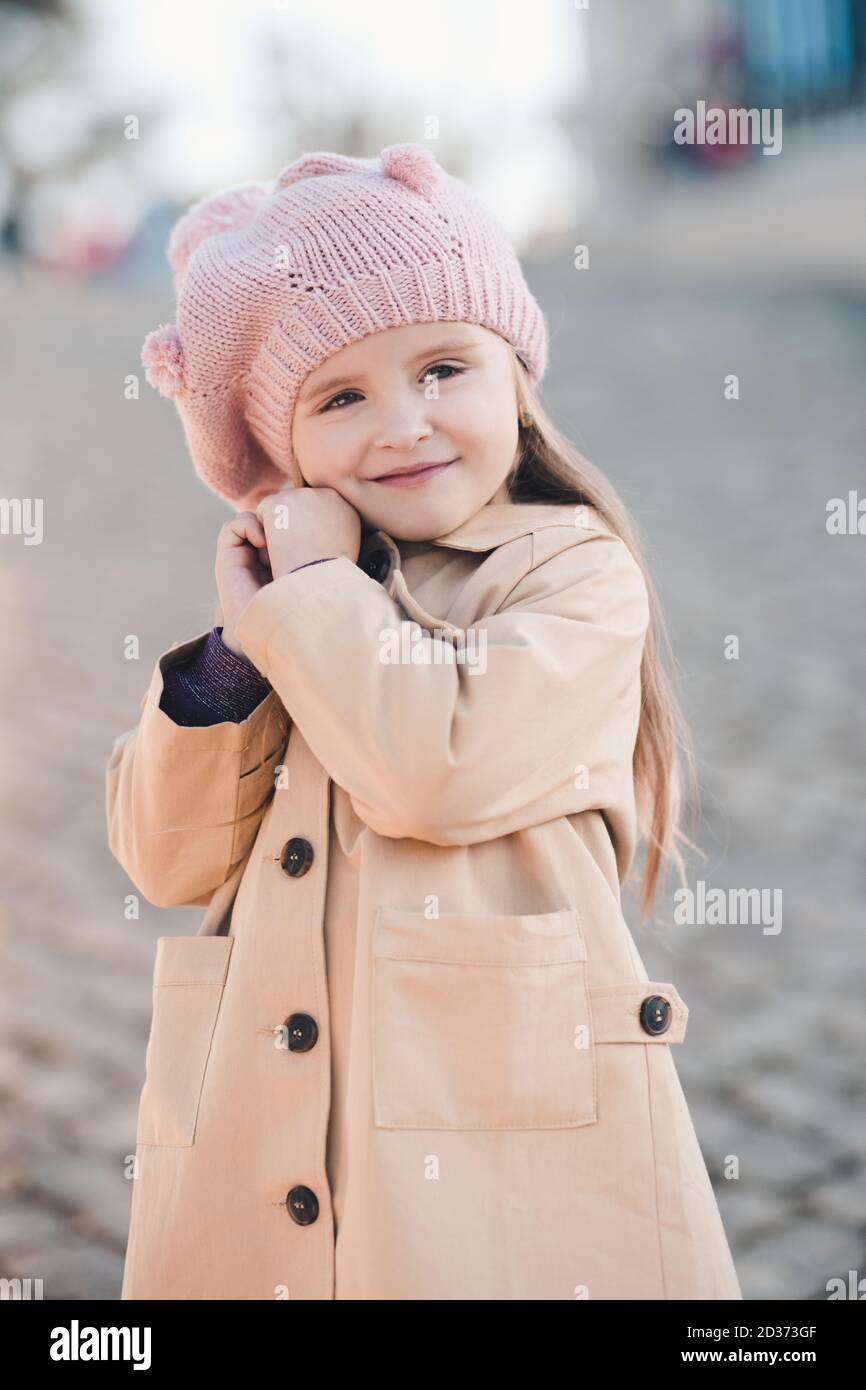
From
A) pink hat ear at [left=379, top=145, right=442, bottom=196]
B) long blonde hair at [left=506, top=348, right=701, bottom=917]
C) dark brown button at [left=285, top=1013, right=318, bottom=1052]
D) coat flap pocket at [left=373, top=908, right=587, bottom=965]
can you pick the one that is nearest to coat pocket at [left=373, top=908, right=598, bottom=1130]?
coat flap pocket at [left=373, top=908, right=587, bottom=965]

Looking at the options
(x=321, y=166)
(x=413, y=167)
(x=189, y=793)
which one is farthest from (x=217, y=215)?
(x=189, y=793)

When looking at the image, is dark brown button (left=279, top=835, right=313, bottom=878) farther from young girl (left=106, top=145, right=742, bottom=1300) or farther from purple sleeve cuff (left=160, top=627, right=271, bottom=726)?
purple sleeve cuff (left=160, top=627, right=271, bottom=726)

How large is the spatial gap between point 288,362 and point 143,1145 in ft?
3.04

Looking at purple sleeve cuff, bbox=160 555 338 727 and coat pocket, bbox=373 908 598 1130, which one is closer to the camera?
coat pocket, bbox=373 908 598 1130

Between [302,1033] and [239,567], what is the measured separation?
21.9 inches

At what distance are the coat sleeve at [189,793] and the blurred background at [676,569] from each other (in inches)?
23.9

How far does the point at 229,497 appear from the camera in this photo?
219 centimetres

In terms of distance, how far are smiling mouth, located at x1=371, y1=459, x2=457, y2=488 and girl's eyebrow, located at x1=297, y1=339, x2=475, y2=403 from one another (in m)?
0.12

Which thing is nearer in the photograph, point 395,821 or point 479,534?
point 395,821

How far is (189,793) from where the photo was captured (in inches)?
74.0

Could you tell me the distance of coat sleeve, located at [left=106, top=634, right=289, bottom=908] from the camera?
72.9 inches

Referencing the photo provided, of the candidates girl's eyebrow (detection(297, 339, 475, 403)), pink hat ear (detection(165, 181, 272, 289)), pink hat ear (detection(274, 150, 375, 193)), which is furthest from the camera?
pink hat ear (detection(165, 181, 272, 289))

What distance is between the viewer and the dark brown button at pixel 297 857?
6.00ft

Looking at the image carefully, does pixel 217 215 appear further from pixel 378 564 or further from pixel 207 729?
pixel 207 729
